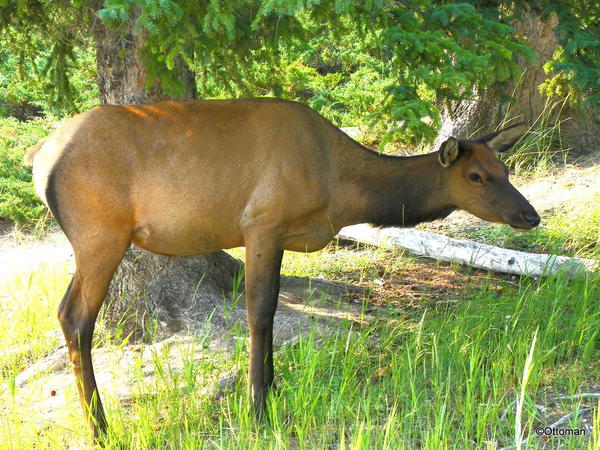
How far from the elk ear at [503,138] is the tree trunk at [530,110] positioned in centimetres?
486

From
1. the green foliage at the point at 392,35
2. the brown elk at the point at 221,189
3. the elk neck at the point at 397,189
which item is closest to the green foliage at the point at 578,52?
the green foliage at the point at 392,35

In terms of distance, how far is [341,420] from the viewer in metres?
4.97

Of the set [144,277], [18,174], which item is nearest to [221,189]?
[144,277]

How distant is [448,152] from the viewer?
19.2 feet

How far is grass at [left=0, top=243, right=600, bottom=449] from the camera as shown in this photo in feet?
15.9

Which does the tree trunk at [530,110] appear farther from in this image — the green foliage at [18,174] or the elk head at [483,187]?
the green foliage at [18,174]

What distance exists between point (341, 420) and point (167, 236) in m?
1.74

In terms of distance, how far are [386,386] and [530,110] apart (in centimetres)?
680

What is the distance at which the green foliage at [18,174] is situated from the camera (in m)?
11.4

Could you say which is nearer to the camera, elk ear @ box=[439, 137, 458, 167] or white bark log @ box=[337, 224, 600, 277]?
elk ear @ box=[439, 137, 458, 167]

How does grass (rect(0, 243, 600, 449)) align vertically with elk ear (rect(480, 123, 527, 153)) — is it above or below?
below

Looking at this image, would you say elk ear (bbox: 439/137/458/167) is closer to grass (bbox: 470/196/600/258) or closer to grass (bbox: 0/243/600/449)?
grass (bbox: 0/243/600/449)

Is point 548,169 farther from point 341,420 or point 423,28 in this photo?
point 341,420

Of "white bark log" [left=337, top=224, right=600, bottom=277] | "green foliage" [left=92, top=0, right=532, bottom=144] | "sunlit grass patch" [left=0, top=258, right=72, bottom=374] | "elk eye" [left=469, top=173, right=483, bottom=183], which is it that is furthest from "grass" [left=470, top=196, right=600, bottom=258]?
"sunlit grass patch" [left=0, top=258, right=72, bottom=374]
